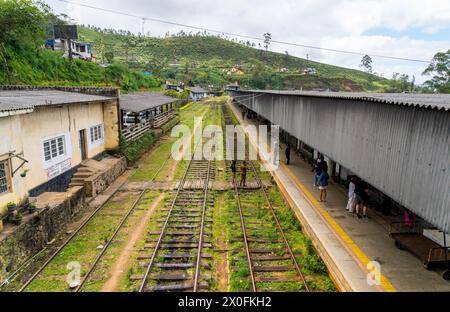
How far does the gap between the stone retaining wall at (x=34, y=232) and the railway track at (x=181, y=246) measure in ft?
10.6

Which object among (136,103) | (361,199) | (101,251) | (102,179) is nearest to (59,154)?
(102,179)

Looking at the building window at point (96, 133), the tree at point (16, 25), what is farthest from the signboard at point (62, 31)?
the building window at point (96, 133)

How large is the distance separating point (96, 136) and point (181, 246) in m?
11.0

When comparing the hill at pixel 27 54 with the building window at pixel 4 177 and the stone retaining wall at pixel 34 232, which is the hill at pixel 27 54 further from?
the building window at pixel 4 177

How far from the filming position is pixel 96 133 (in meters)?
18.6

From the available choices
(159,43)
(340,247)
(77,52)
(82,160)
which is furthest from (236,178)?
(159,43)

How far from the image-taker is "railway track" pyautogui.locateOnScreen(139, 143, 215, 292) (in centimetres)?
845

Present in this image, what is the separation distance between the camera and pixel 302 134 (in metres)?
16.6

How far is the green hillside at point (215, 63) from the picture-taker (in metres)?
120

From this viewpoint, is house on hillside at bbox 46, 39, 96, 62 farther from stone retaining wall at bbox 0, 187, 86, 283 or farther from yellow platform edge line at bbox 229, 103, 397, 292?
yellow platform edge line at bbox 229, 103, 397, 292

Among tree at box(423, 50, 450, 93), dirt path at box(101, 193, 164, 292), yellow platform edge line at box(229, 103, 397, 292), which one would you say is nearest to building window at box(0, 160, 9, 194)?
dirt path at box(101, 193, 164, 292)

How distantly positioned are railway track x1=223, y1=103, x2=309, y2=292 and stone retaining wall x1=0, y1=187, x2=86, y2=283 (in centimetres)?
638
